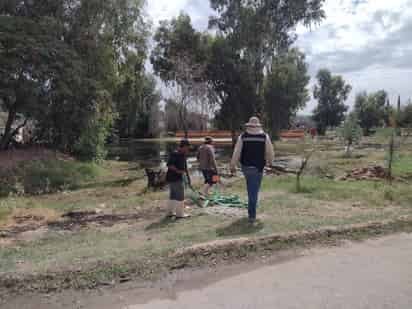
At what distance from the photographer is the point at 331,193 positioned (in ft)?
27.5

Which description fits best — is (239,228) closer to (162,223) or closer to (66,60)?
(162,223)

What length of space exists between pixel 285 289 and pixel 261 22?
1060 inches

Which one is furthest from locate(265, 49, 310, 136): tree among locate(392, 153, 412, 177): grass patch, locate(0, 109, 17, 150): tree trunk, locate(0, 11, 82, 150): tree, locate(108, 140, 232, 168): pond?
locate(0, 109, 17, 150): tree trunk

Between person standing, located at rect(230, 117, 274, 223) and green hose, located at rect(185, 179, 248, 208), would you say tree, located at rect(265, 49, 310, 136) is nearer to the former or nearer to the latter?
green hose, located at rect(185, 179, 248, 208)

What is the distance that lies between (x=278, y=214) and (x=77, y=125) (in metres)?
12.8

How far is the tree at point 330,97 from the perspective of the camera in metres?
58.2

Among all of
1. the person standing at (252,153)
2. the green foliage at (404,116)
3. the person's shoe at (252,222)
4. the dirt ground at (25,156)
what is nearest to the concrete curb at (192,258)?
the person's shoe at (252,222)

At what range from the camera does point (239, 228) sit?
5.48m

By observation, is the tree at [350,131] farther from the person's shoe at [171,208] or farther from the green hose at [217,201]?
the person's shoe at [171,208]

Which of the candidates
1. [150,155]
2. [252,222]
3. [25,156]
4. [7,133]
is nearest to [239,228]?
[252,222]

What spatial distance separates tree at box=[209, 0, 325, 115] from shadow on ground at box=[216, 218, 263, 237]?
24.7 metres

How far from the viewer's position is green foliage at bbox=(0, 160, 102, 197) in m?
11.7

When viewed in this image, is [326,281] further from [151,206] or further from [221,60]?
[221,60]

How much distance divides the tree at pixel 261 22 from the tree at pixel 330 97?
3222 centimetres
